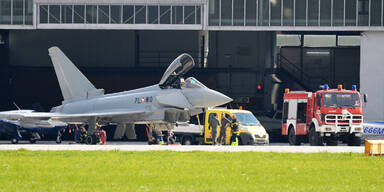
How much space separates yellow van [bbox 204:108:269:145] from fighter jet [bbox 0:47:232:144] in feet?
2.00

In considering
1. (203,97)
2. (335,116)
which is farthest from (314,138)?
(203,97)

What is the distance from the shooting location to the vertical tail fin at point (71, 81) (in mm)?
42312

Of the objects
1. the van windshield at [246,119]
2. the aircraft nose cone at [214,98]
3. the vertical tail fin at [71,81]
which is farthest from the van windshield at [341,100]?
the vertical tail fin at [71,81]

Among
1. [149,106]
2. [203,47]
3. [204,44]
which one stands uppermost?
[204,44]

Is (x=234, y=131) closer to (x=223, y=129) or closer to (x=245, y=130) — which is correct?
(x=223, y=129)

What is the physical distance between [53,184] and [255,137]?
1973 centimetres

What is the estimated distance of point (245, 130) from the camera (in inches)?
1463

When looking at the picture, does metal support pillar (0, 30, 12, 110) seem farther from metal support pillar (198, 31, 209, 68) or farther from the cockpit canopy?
the cockpit canopy

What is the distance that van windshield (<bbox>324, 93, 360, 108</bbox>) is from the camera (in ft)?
121

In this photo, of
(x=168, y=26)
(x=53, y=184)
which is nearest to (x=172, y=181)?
(x=53, y=184)

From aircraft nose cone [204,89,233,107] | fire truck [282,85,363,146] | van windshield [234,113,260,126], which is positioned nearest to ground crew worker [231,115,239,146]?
aircraft nose cone [204,89,233,107]

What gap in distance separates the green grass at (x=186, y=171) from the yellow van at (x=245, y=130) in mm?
9324

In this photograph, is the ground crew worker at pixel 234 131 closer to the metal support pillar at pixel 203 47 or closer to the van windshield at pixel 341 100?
the van windshield at pixel 341 100

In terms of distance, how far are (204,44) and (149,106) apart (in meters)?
22.8
